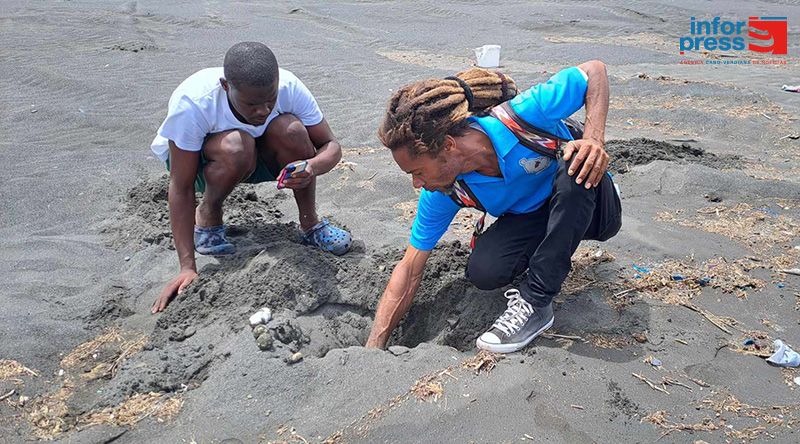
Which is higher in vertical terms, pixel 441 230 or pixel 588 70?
pixel 588 70

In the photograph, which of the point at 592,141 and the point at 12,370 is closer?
the point at 592,141

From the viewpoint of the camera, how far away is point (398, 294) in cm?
258

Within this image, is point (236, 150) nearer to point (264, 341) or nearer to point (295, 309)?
point (295, 309)

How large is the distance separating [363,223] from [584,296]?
144 cm

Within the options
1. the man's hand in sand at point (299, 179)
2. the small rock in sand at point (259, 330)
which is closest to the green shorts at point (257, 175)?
the man's hand in sand at point (299, 179)

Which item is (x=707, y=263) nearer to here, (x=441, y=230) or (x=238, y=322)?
(x=441, y=230)

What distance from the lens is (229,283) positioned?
2.83m

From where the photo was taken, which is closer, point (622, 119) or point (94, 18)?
point (622, 119)

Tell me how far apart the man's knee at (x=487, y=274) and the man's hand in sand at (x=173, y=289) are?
4.02ft

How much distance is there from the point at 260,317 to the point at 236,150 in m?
0.84

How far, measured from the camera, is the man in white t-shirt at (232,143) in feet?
8.97

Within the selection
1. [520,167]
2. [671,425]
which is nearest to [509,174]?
[520,167]

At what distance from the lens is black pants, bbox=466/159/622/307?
227cm

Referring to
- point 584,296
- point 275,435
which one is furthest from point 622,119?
point 275,435
